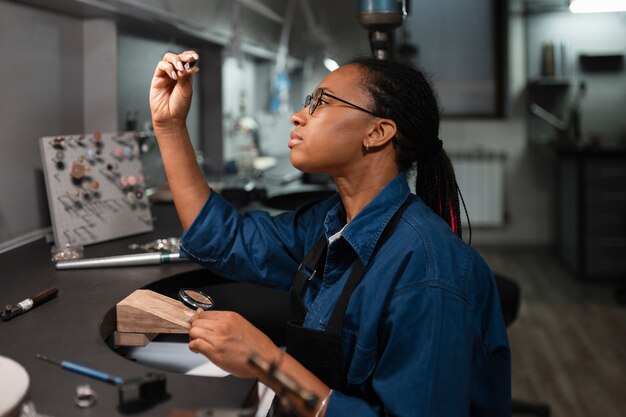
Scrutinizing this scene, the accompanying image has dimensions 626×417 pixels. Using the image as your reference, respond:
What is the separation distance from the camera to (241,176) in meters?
3.56

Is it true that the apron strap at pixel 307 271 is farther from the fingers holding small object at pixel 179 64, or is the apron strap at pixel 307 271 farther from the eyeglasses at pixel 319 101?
the fingers holding small object at pixel 179 64

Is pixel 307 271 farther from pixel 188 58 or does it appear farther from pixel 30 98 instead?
pixel 30 98

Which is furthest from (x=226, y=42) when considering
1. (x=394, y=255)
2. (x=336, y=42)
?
(x=394, y=255)

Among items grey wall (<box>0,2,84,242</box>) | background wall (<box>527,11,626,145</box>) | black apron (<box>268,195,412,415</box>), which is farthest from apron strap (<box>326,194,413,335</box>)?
background wall (<box>527,11,626,145</box>)

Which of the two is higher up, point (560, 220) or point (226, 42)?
point (226, 42)

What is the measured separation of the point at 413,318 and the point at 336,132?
38 centimetres

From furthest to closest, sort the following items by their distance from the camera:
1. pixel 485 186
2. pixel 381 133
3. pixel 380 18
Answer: pixel 485 186
pixel 380 18
pixel 381 133

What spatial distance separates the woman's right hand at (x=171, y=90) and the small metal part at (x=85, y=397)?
715 mm

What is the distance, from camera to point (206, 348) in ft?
3.59

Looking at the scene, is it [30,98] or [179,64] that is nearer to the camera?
[179,64]

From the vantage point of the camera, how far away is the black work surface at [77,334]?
93 cm

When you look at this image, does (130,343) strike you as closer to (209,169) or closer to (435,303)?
(435,303)

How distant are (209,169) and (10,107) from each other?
1.78 meters

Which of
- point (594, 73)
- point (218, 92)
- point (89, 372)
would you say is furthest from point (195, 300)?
point (594, 73)
